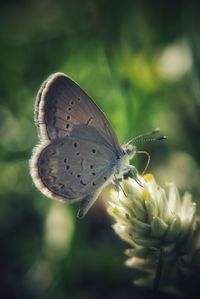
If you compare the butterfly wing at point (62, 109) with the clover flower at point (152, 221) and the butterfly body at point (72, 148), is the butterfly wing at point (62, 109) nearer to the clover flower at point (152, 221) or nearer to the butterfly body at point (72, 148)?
the butterfly body at point (72, 148)

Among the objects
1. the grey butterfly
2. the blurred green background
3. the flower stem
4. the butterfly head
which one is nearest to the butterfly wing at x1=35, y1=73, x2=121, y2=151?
the grey butterfly

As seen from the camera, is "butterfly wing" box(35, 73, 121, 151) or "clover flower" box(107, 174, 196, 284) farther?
"butterfly wing" box(35, 73, 121, 151)

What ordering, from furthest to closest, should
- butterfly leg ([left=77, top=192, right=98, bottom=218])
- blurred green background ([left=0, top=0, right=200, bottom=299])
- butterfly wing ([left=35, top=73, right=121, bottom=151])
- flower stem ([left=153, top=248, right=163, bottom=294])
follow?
1. blurred green background ([left=0, top=0, right=200, bottom=299])
2. butterfly wing ([left=35, top=73, right=121, bottom=151])
3. butterfly leg ([left=77, top=192, right=98, bottom=218])
4. flower stem ([left=153, top=248, right=163, bottom=294])

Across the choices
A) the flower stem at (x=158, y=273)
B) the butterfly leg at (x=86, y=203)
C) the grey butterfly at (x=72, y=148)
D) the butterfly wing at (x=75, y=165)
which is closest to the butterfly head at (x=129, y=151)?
the grey butterfly at (x=72, y=148)

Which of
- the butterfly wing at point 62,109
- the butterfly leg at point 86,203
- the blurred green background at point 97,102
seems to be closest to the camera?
the butterfly leg at point 86,203

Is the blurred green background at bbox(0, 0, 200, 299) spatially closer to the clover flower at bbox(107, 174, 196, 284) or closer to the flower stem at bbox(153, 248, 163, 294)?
the clover flower at bbox(107, 174, 196, 284)

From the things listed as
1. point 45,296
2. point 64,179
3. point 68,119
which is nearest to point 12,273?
point 45,296

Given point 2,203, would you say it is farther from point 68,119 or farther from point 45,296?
point 68,119
